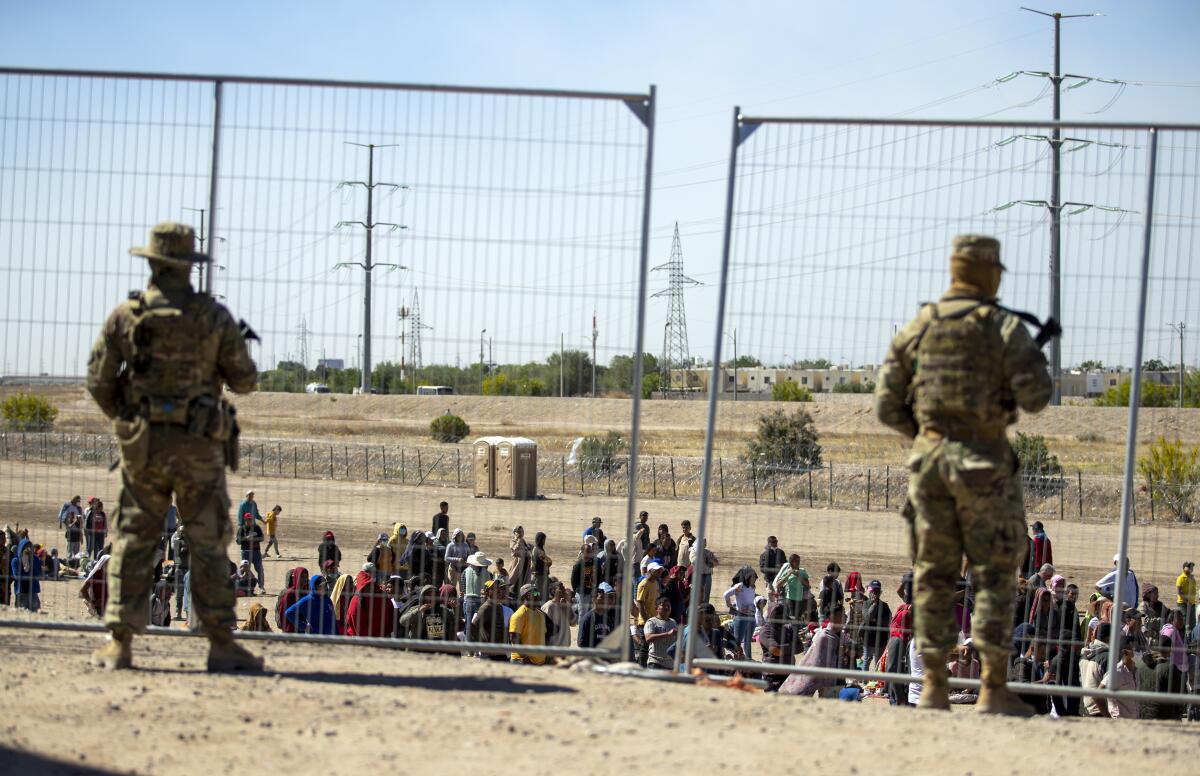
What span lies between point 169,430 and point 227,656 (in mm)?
1180

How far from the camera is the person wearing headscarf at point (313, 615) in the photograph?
8961 mm

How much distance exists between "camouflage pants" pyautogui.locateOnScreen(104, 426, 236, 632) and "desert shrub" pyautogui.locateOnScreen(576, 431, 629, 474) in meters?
27.4

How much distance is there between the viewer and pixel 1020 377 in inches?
228

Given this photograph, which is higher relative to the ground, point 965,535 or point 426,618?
point 965,535

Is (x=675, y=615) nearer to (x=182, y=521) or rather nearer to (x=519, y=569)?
(x=519, y=569)

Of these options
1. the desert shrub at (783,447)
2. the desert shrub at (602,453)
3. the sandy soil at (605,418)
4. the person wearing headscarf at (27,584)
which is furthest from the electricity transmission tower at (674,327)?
the desert shrub at (602,453)

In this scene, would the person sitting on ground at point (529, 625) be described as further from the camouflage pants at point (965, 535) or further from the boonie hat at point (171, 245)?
the boonie hat at point (171, 245)

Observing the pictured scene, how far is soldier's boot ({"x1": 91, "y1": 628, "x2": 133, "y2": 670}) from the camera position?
6035 mm

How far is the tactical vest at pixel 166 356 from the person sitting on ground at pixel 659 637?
218 inches

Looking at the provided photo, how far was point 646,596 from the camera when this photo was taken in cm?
1194

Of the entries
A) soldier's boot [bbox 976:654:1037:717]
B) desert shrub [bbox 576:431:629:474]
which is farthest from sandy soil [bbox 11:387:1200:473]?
desert shrub [bbox 576:431:629:474]

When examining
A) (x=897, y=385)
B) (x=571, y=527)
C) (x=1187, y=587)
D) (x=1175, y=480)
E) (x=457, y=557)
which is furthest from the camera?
(x=571, y=527)

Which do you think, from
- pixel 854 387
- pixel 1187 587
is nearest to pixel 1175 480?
pixel 1187 587

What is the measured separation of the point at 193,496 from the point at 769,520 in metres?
11.0
